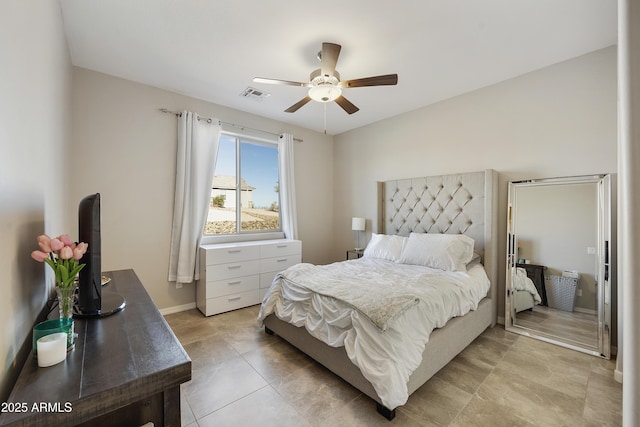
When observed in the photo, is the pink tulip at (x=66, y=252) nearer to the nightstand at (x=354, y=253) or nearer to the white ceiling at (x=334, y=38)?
the white ceiling at (x=334, y=38)

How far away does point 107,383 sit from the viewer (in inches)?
30.5

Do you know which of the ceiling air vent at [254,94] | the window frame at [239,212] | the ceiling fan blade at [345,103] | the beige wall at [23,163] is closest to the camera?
the beige wall at [23,163]

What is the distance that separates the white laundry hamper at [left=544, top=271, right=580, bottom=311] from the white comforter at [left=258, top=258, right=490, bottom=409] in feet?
1.87

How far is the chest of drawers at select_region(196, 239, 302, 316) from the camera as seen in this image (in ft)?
10.4

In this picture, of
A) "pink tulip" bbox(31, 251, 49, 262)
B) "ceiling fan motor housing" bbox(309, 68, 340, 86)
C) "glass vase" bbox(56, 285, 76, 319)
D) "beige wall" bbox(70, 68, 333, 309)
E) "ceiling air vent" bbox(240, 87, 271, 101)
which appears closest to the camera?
"pink tulip" bbox(31, 251, 49, 262)

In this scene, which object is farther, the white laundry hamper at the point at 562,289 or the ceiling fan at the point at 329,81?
the white laundry hamper at the point at 562,289

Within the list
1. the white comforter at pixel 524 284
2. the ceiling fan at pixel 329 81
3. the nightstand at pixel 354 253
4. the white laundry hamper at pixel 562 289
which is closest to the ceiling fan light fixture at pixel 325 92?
the ceiling fan at pixel 329 81

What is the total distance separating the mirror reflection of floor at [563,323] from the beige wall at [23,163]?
373 centimetres

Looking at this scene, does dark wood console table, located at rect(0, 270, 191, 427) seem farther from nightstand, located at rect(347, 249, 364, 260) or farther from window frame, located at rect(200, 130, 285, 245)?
nightstand, located at rect(347, 249, 364, 260)

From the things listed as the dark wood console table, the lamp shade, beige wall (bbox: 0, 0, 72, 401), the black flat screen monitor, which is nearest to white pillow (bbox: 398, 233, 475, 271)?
the lamp shade

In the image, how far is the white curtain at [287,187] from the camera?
4.17 metres

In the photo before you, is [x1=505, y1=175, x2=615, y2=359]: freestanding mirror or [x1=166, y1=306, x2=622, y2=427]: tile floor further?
[x1=505, y1=175, x2=615, y2=359]: freestanding mirror

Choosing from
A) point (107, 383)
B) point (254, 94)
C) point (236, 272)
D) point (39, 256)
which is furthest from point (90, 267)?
point (254, 94)

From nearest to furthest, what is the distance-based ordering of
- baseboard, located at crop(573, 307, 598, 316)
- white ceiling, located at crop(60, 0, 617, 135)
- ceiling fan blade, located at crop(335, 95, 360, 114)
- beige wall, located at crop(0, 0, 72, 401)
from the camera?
1. beige wall, located at crop(0, 0, 72, 401)
2. white ceiling, located at crop(60, 0, 617, 135)
3. baseboard, located at crop(573, 307, 598, 316)
4. ceiling fan blade, located at crop(335, 95, 360, 114)
